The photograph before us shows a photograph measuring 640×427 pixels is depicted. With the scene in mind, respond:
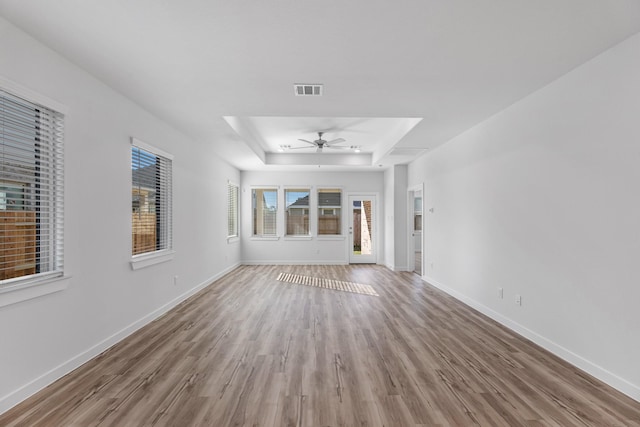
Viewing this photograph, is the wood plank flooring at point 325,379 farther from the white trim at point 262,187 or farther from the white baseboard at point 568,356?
the white trim at point 262,187

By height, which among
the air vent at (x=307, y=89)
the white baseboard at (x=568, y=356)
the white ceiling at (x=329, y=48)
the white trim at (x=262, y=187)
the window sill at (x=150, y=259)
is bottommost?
the white baseboard at (x=568, y=356)

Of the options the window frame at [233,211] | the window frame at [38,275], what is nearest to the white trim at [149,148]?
the window frame at [38,275]

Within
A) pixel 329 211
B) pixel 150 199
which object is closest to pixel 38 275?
pixel 150 199

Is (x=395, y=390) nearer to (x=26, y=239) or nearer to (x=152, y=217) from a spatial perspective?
(x=26, y=239)

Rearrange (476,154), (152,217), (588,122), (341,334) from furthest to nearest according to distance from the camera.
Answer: (476,154) < (152,217) < (341,334) < (588,122)

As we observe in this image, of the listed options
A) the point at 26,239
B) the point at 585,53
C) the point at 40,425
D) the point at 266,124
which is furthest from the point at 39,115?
the point at 585,53

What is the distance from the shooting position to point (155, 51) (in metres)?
2.49

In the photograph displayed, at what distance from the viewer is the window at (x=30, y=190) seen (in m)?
2.12

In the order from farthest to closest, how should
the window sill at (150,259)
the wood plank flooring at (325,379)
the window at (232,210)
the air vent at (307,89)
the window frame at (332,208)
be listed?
the window frame at (332,208)
the window at (232,210)
the window sill at (150,259)
the air vent at (307,89)
the wood plank flooring at (325,379)

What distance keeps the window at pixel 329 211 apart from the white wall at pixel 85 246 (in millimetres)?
4875

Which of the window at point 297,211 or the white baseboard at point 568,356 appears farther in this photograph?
the window at point 297,211

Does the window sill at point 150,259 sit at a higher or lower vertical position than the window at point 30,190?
lower

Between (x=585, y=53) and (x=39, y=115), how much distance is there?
4.43 metres

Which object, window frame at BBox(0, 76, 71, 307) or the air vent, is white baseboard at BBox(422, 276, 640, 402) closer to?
the air vent
